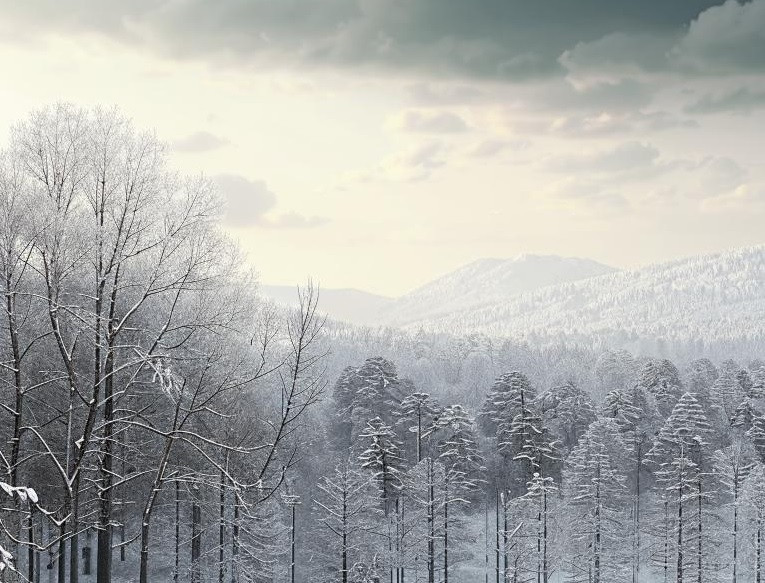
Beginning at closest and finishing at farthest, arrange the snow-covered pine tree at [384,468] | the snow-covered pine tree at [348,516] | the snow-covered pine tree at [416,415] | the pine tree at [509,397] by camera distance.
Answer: the snow-covered pine tree at [348,516] < the snow-covered pine tree at [384,468] < the snow-covered pine tree at [416,415] < the pine tree at [509,397]

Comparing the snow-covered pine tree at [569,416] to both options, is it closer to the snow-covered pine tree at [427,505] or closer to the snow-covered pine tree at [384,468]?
the snow-covered pine tree at [384,468]

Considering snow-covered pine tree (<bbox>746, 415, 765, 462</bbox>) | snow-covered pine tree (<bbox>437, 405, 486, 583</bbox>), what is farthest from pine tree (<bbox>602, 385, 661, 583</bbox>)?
snow-covered pine tree (<bbox>437, 405, 486, 583</bbox>)

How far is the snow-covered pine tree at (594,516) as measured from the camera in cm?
4162

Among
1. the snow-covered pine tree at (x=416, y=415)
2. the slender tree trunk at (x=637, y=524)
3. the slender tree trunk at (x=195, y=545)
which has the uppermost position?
the snow-covered pine tree at (x=416, y=415)

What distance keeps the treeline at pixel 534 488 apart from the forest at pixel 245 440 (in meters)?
0.24

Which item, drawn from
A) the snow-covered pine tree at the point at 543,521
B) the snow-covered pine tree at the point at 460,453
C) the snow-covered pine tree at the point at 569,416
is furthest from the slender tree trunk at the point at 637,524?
the snow-covered pine tree at the point at 460,453

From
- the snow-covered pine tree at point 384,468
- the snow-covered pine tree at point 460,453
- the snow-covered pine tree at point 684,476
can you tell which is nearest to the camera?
the snow-covered pine tree at point 684,476

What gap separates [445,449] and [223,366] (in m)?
31.0

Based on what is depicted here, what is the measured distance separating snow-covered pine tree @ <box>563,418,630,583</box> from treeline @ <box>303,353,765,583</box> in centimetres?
12

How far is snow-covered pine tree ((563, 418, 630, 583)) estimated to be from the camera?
1639 inches

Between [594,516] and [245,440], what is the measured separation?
930 inches

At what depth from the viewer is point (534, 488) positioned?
129 feet

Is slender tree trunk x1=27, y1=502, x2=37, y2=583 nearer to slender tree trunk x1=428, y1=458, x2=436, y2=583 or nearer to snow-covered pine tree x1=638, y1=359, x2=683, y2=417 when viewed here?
slender tree trunk x1=428, y1=458, x2=436, y2=583

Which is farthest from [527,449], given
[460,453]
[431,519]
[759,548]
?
[759,548]
